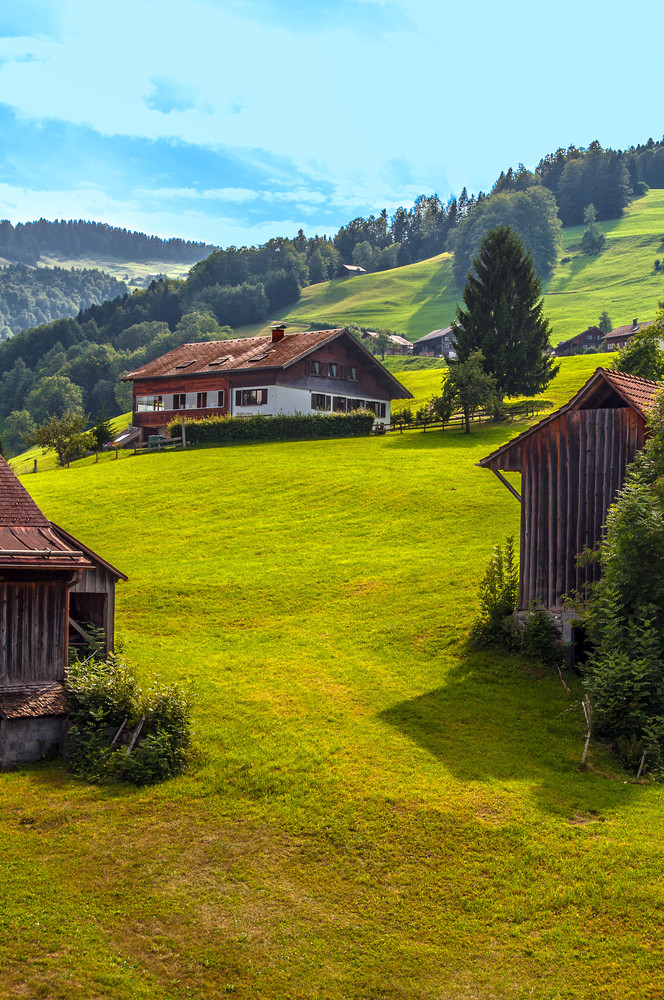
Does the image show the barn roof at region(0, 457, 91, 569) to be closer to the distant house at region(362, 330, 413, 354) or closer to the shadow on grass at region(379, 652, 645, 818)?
the shadow on grass at region(379, 652, 645, 818)

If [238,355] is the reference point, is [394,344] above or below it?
above

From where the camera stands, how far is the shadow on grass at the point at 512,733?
58.6 ft

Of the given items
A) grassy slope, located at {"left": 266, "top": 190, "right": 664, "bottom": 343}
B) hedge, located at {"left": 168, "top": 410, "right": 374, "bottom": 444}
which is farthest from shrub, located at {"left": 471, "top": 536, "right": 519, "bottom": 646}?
grassy slope, located at {"left": 266, "top": 190, "right": 664, "bottom": 343}

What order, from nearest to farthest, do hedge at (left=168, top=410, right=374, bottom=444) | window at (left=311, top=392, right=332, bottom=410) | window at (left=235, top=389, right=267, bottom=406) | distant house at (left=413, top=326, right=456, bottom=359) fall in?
hedge at (left=168, top=410, right=374, bottom=444) → window at (left=235, top=389, right=267, bottom=406) → window at (left=311, top=392, right=332, bottom=410) → distant house at (left=413, top=326, right=456, bottom=359)

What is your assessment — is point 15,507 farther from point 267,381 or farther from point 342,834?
point 267,381

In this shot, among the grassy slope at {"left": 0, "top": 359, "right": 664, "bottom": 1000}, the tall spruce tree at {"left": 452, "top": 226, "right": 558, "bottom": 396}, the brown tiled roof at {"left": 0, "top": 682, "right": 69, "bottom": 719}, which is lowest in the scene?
the grassy slope at {"left": 0, "top": 359, "right": 664, "bottom": 1000}

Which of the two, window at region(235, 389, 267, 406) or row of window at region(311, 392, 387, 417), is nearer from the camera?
window at region(235, 389, 267, 406)

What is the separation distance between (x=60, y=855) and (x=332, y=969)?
544cm

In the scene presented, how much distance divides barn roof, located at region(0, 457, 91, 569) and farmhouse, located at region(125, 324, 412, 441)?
43.9 m

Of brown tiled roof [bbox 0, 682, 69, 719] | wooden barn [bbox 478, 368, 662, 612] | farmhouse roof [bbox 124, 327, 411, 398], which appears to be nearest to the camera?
brown tiled roof [bbox 0, 682, 69, 719]

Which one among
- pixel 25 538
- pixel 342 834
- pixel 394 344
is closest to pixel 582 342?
pixel 394 344

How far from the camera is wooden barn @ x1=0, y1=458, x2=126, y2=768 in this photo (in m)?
19.8

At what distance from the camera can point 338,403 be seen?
230ft

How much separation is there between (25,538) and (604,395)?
16.0 m
